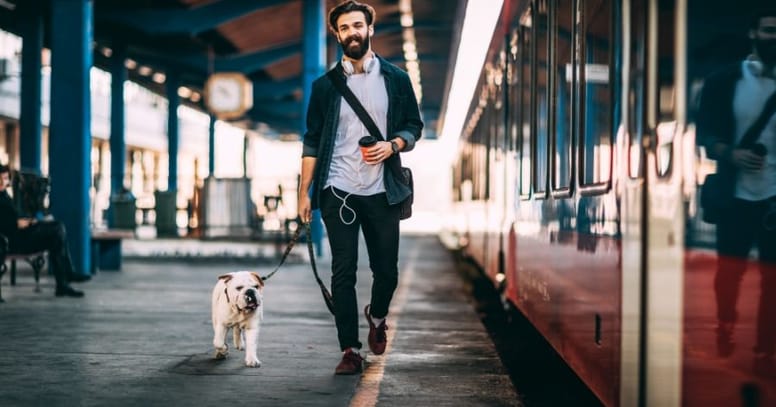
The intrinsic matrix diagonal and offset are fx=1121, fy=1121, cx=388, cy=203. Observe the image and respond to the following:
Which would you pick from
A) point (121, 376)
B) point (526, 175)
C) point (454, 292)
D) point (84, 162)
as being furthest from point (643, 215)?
point (84, 162)

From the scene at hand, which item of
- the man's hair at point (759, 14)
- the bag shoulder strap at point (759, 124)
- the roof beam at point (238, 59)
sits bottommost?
the bag shoulder strap at point (759, 124)

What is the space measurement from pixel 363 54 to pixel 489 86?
661cm

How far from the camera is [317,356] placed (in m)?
6.78

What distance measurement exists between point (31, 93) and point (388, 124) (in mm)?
15709

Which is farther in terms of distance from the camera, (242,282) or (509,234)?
(509,234)

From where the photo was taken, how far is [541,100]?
6.80 m

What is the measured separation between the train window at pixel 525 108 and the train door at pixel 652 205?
133 inches

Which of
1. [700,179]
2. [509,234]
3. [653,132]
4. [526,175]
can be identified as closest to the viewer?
[700,179]

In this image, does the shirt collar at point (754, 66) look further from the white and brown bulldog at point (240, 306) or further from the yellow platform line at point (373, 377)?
the white and brown bulldog at point (240, 306)

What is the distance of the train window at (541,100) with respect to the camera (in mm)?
6422

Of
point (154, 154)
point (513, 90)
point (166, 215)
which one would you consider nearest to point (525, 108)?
point (513, 90)

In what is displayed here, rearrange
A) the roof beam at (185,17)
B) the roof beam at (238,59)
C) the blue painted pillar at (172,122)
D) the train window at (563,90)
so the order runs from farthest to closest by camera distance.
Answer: the blue painted pillar at (172,122) → the roof beam at (238,59) → the roof beam at (185,17) → the train window at (563,90)

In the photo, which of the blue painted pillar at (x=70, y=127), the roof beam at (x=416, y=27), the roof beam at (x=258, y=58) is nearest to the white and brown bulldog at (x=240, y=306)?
the blue painted pillar at (x=70, y=127)

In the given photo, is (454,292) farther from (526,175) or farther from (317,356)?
(317,356)
